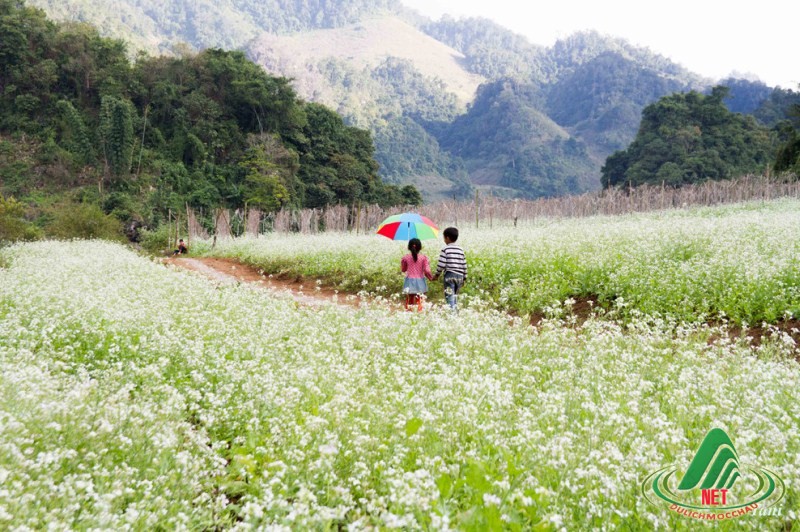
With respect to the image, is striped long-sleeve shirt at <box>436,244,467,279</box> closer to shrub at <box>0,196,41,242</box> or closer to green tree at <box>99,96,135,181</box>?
shrub at <box>0,196,41,242</box>

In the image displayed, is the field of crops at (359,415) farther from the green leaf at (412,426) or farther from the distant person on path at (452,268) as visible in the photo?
the distant person on path at (452,268)

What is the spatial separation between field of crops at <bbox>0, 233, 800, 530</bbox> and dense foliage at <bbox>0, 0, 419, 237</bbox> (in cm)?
4545

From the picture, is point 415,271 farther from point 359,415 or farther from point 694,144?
point 694,144

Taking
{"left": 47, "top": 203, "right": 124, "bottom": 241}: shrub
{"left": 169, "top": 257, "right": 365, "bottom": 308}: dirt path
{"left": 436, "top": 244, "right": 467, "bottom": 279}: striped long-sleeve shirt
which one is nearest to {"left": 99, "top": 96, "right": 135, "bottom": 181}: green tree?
{"left": 47, "top": 203, "right": 124, "bottom": 241}: shrub

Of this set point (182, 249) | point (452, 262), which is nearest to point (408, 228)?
point (452, 262)

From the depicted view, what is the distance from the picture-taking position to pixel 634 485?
3.49 m

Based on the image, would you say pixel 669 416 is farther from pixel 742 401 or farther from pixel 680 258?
pixel 680 258

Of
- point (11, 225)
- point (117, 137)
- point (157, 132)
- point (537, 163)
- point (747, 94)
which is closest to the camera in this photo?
point (11, 225)

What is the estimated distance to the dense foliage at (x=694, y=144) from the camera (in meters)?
64.9

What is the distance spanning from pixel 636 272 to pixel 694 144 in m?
70.6

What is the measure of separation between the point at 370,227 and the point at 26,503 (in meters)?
45.9

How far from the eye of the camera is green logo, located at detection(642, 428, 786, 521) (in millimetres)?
3158


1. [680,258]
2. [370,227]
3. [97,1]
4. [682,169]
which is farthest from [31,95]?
[97,1]

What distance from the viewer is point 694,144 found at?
6956 centimetres
